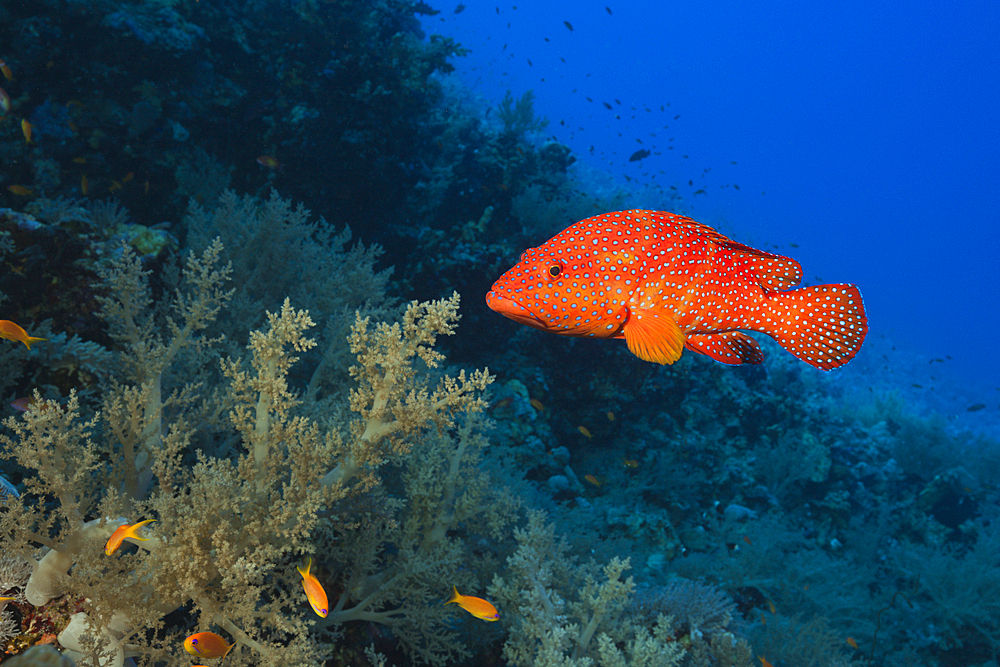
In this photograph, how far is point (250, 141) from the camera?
8164mm

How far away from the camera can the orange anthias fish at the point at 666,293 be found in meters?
1.51

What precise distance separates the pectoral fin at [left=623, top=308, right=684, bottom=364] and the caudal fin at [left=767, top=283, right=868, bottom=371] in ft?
1.21

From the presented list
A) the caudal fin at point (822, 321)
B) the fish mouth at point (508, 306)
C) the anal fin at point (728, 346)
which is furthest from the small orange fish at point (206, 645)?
the caudal fin at point (822, 321)

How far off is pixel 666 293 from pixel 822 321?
21.1 inches

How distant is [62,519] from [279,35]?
9.64 m

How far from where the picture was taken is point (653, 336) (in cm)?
150

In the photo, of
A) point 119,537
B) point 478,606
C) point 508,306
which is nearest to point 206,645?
point 119,537

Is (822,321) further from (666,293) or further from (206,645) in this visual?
(206,645)

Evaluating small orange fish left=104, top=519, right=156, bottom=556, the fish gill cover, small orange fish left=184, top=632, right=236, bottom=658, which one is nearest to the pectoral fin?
the fish gill cover

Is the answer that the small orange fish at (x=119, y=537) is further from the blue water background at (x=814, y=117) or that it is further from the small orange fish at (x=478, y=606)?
the blue water background at (x=814, y=117)

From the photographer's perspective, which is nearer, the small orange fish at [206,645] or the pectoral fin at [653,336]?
the pectoral fin at [653,336]

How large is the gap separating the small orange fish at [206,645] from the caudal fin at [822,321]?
8.60 ft

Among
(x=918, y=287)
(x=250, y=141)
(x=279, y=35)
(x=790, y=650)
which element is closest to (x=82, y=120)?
(x=250, y=141)

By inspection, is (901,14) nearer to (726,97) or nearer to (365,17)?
(726,97)
